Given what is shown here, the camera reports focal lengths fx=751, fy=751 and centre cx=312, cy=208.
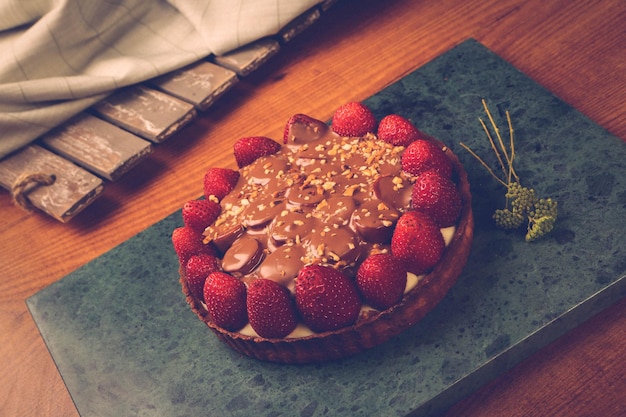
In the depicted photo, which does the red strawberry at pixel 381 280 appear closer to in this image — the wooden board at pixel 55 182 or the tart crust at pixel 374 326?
the tart crust at pixel 374 326

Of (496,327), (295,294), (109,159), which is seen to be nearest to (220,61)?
(109,159)

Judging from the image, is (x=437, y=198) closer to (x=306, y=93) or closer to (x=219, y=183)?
(x=219, y=183)

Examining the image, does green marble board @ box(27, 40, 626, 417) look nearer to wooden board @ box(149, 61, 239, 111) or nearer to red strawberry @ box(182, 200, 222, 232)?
red strawberry @ box(182, 200, 222, 232)

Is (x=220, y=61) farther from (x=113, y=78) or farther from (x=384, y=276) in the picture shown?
(x=384, y=276)

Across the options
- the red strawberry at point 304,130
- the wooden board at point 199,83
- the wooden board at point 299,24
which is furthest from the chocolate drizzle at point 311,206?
the wooden board at point 299,24

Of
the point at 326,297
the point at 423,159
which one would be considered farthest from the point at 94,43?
the point at 326,297

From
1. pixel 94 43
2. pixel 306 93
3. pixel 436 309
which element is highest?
pixel 94 43
